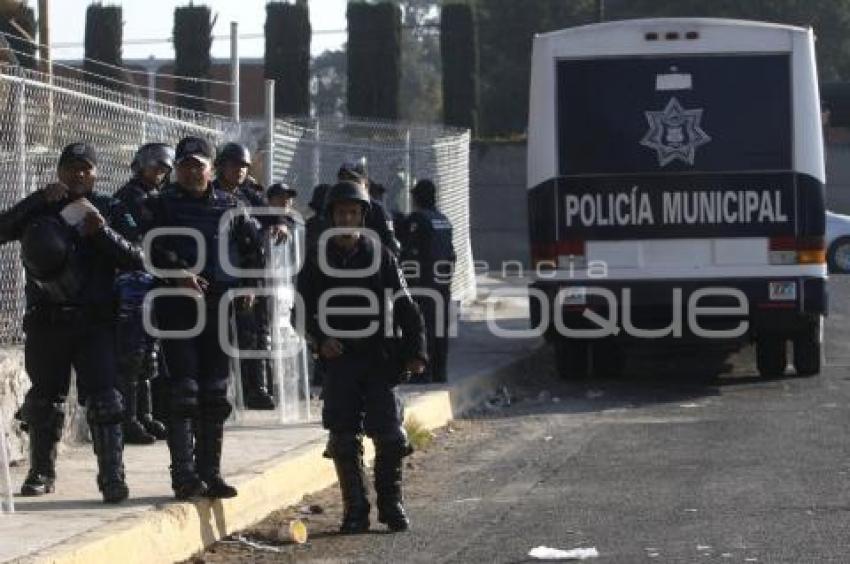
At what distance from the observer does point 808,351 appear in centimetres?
1708

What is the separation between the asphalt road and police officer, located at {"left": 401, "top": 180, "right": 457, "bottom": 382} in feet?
3.15

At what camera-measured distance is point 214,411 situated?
9.22 metres

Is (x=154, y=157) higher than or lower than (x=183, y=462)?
higher

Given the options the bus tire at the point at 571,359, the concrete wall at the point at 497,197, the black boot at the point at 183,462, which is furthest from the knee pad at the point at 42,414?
the concrete wall at the point at 497,197

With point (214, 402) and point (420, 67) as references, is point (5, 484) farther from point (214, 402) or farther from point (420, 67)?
point (420, 67)

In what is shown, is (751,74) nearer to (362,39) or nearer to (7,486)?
(7,486)

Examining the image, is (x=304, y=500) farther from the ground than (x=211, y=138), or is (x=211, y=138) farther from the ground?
(x=211, y=138)

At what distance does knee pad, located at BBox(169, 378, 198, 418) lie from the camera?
8992 millimetres

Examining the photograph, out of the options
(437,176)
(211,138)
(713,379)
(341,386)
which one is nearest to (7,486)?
(341,386)

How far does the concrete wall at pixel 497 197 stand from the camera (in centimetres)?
4606

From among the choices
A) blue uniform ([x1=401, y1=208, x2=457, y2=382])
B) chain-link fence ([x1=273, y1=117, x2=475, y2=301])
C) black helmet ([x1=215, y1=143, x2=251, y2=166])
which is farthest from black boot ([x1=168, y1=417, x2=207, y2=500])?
chain-link fence ([x1=273, y1=117, x2=475, y2=301])

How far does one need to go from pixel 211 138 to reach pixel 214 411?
5.30m

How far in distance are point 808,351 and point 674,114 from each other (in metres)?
2.60

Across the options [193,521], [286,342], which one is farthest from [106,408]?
[286,342]
